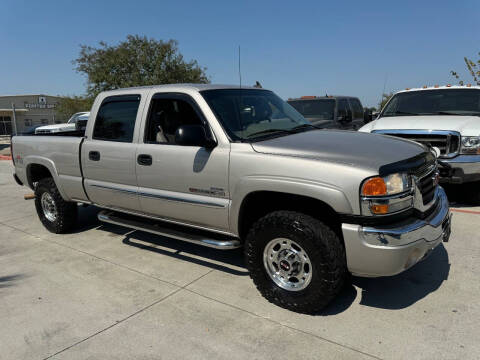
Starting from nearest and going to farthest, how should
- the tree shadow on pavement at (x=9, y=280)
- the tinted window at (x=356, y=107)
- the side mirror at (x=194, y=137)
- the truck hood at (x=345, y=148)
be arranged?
the truck hood at (x=345, y=148), the side mirror at (x=194, y=137), the tree shadow on pavement at (x=9, y=280), the tinted window at (x=356, y=107)

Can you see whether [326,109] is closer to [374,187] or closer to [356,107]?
[356,107]

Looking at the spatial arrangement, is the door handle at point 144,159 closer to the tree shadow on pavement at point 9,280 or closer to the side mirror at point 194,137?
the side mirror at point 194,137

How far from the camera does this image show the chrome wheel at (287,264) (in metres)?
3.07

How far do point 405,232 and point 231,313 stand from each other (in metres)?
1.52

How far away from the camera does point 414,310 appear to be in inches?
123

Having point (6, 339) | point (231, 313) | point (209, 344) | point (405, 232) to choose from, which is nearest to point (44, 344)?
point (6, 339)

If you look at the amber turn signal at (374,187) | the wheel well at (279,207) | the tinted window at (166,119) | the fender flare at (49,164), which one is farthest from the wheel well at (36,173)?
the amber turn signal at (374,187)

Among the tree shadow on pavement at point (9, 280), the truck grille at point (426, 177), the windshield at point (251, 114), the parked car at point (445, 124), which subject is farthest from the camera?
the parked car at point (445, 124)

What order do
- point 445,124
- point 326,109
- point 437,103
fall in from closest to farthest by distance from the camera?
point 445,124 → point 437,103 → point 326,109

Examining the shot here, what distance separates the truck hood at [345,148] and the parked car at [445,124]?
245 cm

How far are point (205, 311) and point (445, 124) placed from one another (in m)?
4.68

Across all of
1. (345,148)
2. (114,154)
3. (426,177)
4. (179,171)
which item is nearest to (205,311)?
(179,171)

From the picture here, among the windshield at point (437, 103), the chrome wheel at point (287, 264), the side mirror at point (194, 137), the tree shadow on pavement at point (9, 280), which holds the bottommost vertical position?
the tree shadow on pavement at point (9, 280)

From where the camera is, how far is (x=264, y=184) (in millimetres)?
3059
